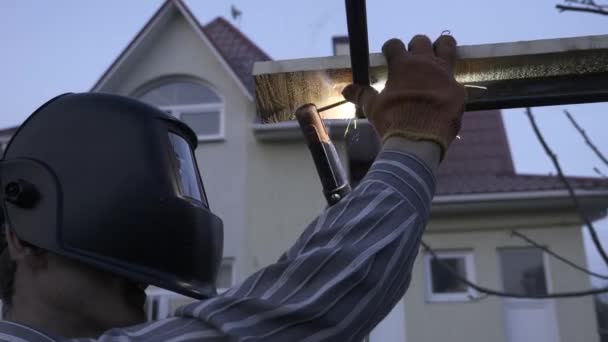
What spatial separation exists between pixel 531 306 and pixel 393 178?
8607 mm

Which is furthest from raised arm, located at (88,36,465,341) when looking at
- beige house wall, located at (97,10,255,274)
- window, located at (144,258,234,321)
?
beige house wall, located at (97,10,255,274)

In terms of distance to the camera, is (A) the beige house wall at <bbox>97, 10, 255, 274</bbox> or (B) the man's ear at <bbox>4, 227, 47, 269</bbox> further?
(A) the beige house wall at <bbox>97, 10, 255, 274</bbox>

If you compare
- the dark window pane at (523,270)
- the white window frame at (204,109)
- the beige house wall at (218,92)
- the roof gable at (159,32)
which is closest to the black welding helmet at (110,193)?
the beige house wall at (218,92)

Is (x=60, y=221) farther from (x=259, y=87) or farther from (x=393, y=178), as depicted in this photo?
(x=393, y=178)

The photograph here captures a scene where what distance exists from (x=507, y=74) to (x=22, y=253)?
1.00 meters

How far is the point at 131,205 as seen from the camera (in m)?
1.12

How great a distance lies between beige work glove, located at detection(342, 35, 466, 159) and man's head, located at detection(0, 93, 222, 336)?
0.47 meters

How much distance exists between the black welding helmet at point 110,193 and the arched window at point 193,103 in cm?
705

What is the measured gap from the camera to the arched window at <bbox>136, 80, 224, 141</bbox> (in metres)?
8.45

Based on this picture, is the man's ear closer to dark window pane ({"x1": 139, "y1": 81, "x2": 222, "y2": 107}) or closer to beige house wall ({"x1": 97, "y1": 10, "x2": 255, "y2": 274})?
beige house wall ({"x1": 97, "y1": 10, "x2": 255, "y2": 274})

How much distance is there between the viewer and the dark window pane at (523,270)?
28.5 feet

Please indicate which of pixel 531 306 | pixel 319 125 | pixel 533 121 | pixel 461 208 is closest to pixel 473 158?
pixel 461 208

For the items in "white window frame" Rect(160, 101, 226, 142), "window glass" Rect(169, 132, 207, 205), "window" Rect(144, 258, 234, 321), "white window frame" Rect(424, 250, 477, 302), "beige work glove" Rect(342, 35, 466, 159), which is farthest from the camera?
"white window frame" Rect(424, 250, 477, 302)

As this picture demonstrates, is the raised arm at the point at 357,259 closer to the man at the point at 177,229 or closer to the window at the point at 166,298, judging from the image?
the man at the point at 177,229
